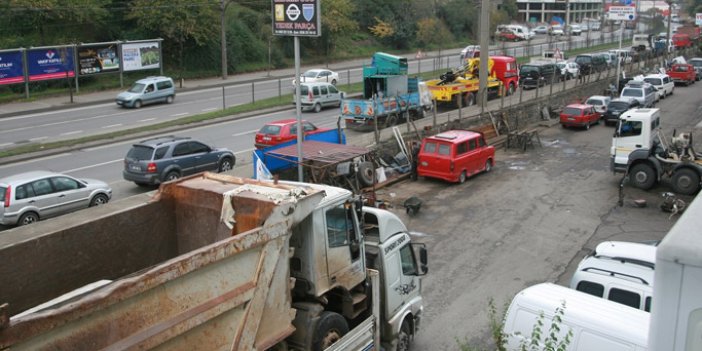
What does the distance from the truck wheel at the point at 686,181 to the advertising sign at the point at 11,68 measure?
35.5 metres

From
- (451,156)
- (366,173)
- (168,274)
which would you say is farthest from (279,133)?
(168,274)

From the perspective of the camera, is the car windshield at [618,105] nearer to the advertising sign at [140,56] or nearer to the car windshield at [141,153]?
the car windshield at [141,153]

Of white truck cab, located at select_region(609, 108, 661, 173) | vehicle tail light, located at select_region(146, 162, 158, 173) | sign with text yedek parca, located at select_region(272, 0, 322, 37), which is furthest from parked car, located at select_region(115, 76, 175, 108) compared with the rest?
white truck cab, located at select_region(609, 108, 661, 173)

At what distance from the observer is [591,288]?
11.4 metres

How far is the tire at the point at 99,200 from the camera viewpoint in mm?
18438

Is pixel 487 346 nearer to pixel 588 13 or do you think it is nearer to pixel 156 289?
pixel 156 289

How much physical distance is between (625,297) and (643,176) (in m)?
12.1

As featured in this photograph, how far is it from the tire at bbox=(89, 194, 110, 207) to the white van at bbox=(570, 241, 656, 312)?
13074 mm

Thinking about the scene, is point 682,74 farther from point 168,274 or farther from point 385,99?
point 168,274

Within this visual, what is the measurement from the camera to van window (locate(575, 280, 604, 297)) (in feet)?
37.1

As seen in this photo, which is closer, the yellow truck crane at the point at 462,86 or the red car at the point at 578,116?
the red car at the point at 578,116

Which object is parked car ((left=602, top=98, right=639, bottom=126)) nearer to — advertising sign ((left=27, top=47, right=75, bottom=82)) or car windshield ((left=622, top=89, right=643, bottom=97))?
car windshield ((left=622, top=89, right=643, bottom=97))

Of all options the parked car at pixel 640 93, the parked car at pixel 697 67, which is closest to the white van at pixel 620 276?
the parked car at pixel 640 93

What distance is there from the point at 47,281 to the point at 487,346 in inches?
282
